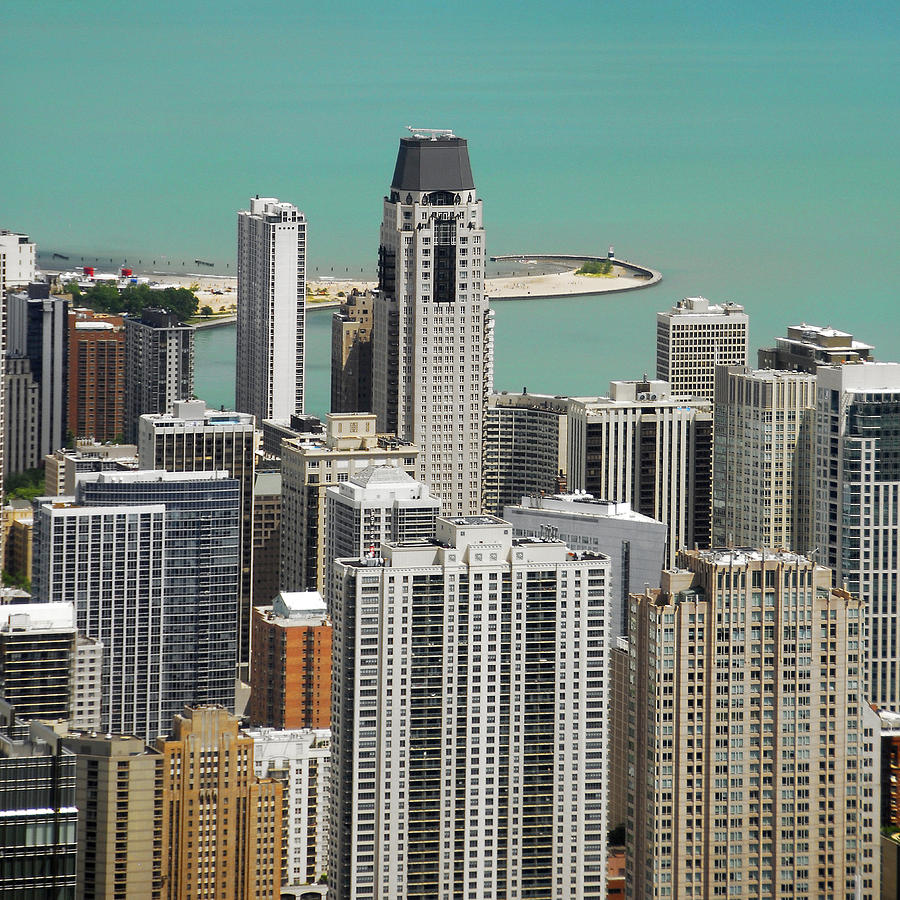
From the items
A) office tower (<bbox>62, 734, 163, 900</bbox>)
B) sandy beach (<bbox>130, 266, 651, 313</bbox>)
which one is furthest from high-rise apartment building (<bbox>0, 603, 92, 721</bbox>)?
sandy beach (<bbox>130, 266, 651, 313</bbox>)

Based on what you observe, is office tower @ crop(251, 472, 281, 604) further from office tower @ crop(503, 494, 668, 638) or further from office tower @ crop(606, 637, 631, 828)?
office tower @ crop(606, 637, 631, 828)

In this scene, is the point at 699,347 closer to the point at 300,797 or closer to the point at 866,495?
the point at 866,495

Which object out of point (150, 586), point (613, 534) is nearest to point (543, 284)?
point (613, 534)

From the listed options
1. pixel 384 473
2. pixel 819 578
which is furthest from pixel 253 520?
pixel 819 578

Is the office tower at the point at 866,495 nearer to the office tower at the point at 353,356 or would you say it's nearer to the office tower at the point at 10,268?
the office tower at the point at 353,356

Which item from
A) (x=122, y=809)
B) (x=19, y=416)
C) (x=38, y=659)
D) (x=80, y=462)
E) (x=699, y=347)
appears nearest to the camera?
(x=122, y=809)
